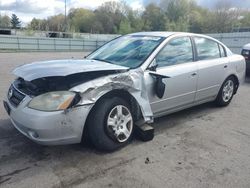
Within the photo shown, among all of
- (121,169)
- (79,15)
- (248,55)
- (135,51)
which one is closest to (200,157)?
(121,169)

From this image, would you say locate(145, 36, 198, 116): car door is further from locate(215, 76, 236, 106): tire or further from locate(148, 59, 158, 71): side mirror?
locate(215, 76, 236, 106): tire

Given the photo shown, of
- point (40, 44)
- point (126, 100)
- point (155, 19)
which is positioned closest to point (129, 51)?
point (126, 100)

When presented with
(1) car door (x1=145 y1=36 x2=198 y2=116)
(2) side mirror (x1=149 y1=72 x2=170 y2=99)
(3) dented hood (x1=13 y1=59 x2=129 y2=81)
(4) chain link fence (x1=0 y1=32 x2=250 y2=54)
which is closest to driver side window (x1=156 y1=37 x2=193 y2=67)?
(1) car door (x1=145 y1=36 x2=198 y2=116)

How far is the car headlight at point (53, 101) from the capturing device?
9.43ft

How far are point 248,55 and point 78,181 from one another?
7.85m

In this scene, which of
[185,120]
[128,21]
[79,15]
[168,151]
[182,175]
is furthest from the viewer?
[79,15]

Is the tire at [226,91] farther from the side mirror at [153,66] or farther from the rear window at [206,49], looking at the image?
the side mirror at [153,66]

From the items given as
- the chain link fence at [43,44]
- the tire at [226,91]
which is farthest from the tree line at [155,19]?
the tire at [226,91]

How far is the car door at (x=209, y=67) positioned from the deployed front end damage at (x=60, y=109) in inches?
71.8

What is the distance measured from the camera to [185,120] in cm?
464

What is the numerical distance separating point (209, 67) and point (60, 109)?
2969 mm

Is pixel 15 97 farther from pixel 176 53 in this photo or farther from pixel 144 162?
pixel 176 53

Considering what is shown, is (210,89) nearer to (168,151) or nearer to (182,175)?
(168,151)

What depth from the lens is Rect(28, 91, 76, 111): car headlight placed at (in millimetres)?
2873
